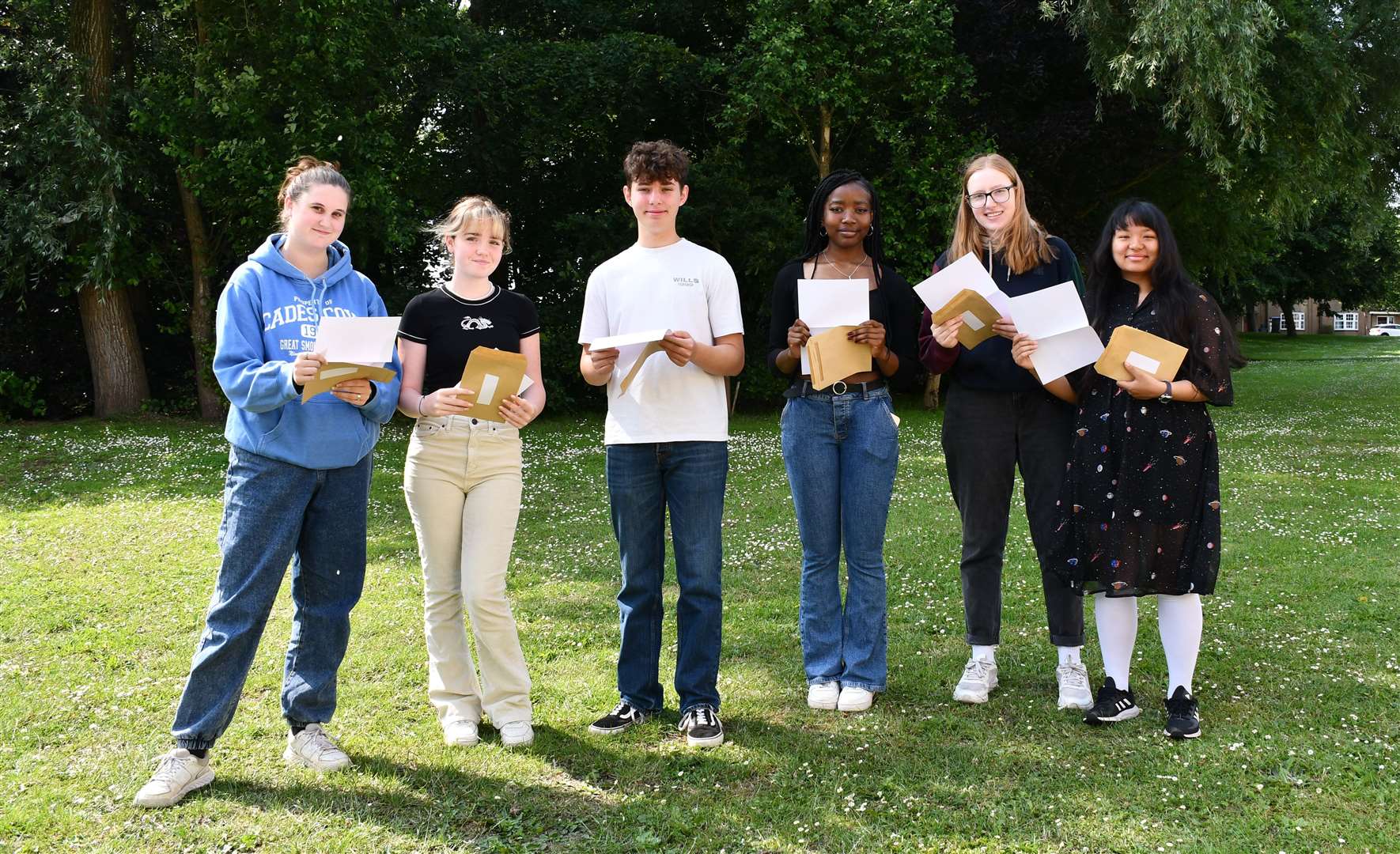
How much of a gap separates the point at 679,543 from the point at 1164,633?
1.95 meters

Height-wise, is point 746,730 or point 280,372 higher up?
point 280,372

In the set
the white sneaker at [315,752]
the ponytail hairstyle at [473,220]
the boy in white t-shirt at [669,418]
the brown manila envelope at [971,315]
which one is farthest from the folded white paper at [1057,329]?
the white sneaker at [315,752]

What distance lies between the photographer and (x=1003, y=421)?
435cm

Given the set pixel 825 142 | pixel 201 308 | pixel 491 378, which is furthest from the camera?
pixel 201 308

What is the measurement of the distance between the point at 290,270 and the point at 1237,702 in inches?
160

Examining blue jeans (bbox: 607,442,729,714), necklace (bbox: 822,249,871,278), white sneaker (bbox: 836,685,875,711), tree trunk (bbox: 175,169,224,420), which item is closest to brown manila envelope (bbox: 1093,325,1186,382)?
necklace (bbox: 822,249,871,278)

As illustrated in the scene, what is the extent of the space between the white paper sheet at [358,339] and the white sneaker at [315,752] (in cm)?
142

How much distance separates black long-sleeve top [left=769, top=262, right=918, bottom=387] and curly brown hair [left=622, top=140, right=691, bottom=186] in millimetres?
629

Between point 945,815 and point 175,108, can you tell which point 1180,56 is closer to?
point 945,815

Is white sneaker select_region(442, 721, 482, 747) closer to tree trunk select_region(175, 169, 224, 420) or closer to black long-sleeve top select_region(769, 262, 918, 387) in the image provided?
black long-sleeve top select_region(769, 262, 918, 387)

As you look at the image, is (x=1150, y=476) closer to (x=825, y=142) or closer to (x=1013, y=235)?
(x=1013, y=235)

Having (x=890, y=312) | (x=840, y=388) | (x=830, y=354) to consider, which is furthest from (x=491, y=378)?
(x=890, y=312)

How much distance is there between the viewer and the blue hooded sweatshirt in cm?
351

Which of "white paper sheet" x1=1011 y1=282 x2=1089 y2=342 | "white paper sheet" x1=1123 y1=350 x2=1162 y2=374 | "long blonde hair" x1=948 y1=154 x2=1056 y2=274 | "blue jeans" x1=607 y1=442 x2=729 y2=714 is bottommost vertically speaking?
"blue jeans" x1=607 y1=442 x2=729 y2=714
